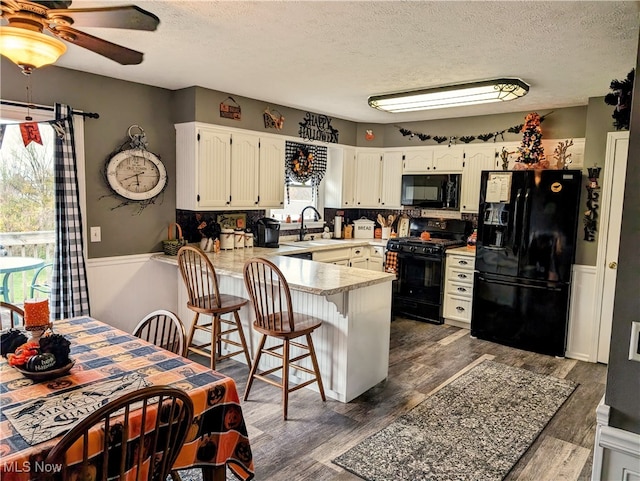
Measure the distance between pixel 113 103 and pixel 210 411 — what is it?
3013mm

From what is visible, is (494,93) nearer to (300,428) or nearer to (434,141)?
(434,141)

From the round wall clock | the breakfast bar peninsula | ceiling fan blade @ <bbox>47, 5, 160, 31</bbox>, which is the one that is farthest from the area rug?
the round wall clock

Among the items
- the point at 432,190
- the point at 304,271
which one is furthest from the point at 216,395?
the point at 432,190

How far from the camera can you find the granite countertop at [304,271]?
291cm

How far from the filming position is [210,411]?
1.70 m

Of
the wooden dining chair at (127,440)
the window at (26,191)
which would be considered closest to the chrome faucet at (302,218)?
the window at (26,191)

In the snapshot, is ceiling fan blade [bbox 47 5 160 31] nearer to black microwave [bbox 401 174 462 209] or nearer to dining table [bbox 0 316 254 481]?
dining table [bbox 0 316 254 481]

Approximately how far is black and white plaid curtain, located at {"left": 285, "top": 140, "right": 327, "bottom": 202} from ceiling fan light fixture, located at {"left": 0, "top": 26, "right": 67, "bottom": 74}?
3293 mm

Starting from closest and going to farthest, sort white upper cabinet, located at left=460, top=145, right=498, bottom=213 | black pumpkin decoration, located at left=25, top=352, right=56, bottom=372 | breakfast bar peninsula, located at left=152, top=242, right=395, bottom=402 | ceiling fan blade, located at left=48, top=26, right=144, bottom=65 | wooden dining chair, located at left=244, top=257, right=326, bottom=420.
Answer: black pumpkin decoration, located at left=25, top=352, right=56, bottom=372
ceiling fan blade, located at left=48, top=26, right=144, bottom=65
wooden dining chair, located at left=244, top=257, right=326, bottom=420
breakfast bar peninsula, located at left=152, top=242, right=395, bottom=402
white upper cabinet, located at left=460, top=145, right=498, bottom=213

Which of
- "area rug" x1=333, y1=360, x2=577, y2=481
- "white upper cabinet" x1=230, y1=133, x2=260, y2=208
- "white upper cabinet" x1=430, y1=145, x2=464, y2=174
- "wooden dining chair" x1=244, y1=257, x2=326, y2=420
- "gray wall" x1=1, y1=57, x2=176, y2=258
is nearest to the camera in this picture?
"area rug" x1=333, y1=360, x2=577, y2=481

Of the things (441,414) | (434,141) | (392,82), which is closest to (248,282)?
(441,414)

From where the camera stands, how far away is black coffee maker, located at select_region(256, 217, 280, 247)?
15.4 feet

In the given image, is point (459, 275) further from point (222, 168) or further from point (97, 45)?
point (97, 45)

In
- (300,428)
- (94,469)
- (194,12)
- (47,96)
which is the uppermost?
(194,12)
